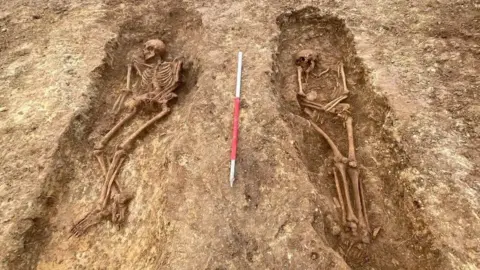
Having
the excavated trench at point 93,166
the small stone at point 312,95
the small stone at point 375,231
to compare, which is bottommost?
the excavated trench at point 93,166

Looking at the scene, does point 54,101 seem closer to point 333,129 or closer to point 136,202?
point 136,202

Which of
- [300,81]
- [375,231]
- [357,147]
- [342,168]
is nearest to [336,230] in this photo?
[375,231]

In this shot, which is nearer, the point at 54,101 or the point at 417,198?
the point at 417,198

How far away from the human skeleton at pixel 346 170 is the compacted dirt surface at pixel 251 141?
8cm

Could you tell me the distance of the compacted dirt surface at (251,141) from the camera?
294cm

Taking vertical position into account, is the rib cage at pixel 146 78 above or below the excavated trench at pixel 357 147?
below

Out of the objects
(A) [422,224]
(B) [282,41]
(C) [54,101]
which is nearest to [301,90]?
(B) [282,41]

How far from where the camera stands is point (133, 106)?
4.20 metres

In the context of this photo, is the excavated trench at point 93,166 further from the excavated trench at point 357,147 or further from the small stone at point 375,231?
the small stone at point 375,231

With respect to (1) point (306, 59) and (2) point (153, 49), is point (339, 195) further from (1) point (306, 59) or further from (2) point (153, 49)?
(2) point (153, 49)

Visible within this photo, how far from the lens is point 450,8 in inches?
184

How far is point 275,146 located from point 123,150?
4.60 ft

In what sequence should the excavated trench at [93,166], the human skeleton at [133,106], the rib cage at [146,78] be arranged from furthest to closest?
1. the rib cage at [146,78]
2. the human skeleton at [133,106]
3. the excavated trench at [93,166]

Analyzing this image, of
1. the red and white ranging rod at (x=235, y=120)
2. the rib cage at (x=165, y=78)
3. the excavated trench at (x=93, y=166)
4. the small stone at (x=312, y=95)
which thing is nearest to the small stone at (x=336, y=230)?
the red and white ranging rod at (x=235, y=120)
